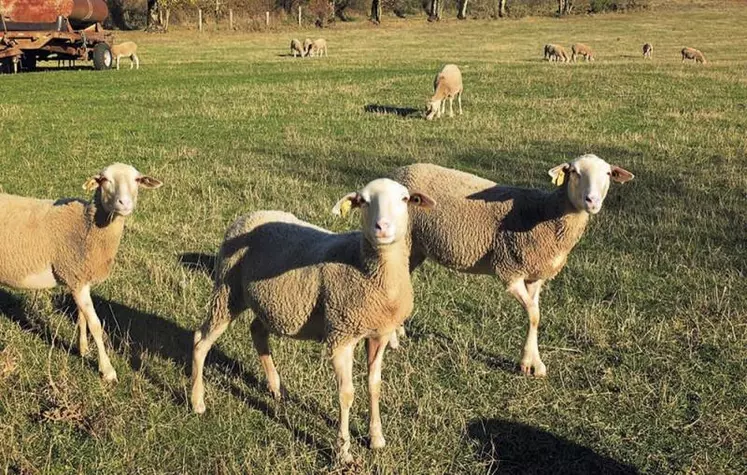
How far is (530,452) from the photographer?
12.5ft

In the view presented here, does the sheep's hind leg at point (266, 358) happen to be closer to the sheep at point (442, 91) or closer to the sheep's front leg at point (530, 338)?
the sheep's front leg at point (530, 338)

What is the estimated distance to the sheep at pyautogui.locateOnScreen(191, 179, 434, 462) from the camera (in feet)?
10.9

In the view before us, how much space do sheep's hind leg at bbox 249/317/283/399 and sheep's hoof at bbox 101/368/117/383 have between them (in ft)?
3.09

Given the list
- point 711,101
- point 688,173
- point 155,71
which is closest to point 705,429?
point 688,173

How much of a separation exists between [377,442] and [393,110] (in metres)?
13.1

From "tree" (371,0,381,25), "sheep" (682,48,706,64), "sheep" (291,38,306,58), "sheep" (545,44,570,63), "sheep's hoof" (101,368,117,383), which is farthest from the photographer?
"tree" (371,0,381,25)

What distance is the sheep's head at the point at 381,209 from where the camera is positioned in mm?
3162

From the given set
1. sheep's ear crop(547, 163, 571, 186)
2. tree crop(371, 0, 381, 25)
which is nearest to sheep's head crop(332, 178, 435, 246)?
sheep's ear crop(547, 163, 571, 186)

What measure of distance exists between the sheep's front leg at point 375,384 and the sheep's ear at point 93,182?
2.02m

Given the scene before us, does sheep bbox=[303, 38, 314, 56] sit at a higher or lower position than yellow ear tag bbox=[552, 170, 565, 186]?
higher

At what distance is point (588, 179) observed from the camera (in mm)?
4352

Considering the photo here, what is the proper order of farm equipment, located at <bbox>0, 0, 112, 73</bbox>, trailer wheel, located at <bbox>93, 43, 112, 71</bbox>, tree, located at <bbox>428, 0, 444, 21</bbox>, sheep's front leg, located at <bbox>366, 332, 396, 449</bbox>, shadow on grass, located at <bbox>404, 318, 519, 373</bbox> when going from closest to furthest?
1. sheep's front leg, located at <bbox>366, 332, 396, 449</bbox>
2. shadow on grass, located at <bbox>404, 318, 519, 373</bbox>
3. farm equipment, located at <bbox>0, 0, 112, 73</bbox>
4. trailer wheel, located at <bbox>93, 43, 112, 71</bbox>
5. tree, located at <bbox>428, 0, 444, 21</bbox>

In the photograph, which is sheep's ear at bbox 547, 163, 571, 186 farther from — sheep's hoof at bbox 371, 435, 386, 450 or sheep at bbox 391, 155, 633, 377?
sheep's hoof at bbox 371, 435, 386, 450

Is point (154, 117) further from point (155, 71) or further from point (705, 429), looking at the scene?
point (705, 429)
